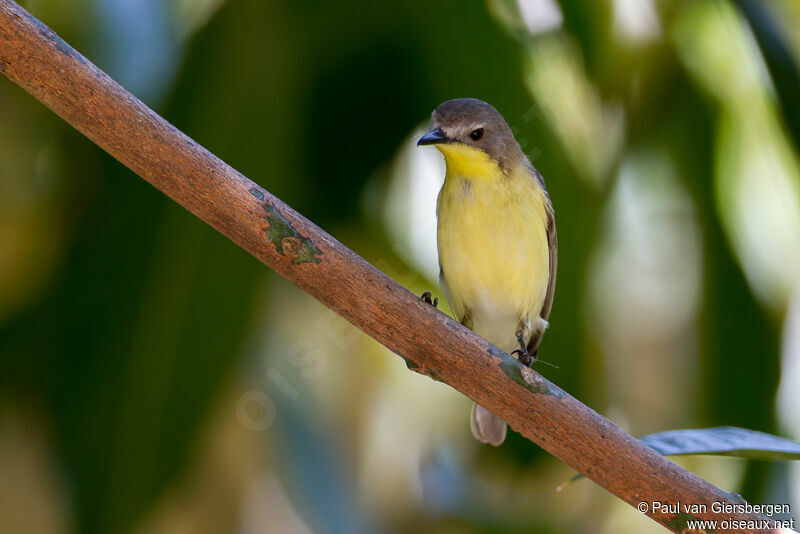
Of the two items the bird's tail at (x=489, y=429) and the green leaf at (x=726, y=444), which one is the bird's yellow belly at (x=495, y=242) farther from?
the green leaf at (x=726, y=444)

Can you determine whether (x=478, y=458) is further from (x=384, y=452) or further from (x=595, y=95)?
(x=595, y=95)

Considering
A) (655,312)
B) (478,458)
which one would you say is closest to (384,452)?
(478,458)

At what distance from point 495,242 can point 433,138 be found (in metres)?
0.38

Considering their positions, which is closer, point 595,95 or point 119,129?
point 119,129

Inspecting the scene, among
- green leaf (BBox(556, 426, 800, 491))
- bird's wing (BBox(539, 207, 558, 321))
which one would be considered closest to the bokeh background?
bird's wing (BBox(539, 207, 558, 321))

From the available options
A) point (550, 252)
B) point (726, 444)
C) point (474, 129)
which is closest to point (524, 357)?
point (550, 252)

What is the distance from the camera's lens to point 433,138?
7.77 ft

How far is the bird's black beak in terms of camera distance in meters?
2.34

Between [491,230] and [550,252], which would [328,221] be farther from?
[550,252]

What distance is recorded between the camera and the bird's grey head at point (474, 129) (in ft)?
8.07

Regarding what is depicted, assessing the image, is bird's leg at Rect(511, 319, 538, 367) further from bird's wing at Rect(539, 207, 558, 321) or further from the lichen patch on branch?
the lichen patch on branch

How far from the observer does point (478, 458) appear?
10.4 feet

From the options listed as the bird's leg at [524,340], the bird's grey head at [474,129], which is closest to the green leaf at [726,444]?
the bird's leg at [524,340]

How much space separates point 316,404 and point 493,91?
122cm
